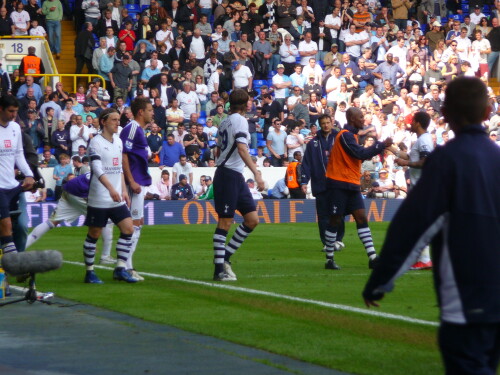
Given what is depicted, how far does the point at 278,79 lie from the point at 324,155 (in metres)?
15.6

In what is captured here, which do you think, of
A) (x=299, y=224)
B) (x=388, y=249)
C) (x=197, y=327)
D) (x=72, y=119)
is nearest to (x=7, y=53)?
(x=72, y=119)

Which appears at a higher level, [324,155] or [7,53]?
[7,53]

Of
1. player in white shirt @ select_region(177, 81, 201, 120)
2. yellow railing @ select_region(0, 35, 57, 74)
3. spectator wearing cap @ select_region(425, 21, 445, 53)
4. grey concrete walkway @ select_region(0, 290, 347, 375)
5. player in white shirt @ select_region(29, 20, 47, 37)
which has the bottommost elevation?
grey concrete walkway @ select_region(0, 290, 347, 375)

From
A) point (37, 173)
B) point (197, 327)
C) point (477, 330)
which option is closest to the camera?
point (477, 330)

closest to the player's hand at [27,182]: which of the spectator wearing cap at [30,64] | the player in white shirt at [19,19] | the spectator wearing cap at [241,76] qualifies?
the spectator wearing cap at [30,64]

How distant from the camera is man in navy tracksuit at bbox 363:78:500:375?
4238 mm

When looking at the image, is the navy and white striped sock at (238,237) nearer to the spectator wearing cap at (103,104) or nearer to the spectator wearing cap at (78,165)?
the spectator wearing cap at (78,165)

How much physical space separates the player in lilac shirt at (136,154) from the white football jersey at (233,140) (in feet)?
3.27

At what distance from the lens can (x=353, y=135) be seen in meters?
13.5

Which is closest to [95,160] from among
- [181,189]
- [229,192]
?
[229,192]

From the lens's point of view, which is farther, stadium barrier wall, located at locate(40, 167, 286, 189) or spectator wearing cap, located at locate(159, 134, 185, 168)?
spectator wearing cap, located at locate(159, 134, 185, 168)

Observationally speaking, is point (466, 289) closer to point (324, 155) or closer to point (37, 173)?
point (37, 173)

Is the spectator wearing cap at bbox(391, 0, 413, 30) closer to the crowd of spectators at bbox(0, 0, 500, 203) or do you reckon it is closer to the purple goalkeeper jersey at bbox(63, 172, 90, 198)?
the crowd of spectators at bbox(0, 0, 500, 203)

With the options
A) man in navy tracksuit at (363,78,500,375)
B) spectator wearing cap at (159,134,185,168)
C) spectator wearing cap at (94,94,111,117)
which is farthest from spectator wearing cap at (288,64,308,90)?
man in navy tracksuit at (363,78,500,375)
